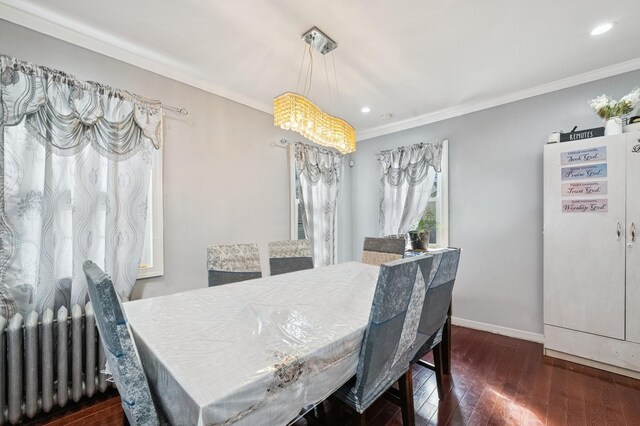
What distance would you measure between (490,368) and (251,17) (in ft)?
10.6

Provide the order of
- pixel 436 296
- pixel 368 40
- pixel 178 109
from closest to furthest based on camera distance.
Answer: pixel 436 296 < pixel 368 40 < pixel 178 109

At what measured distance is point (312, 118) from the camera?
68.2 inches

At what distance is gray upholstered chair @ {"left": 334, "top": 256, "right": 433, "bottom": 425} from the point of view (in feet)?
3.46

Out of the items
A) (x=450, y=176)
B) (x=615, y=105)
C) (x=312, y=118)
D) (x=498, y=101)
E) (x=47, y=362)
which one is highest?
(x=498, y=101)

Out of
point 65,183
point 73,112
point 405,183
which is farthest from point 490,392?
point 73,112

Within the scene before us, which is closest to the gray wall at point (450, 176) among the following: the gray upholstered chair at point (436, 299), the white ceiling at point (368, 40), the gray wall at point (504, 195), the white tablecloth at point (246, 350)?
the gray wall at point (504, 195)

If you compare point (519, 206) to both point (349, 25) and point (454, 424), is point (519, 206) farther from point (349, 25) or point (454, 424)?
point (349, 25)

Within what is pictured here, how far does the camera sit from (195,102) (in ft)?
8.08

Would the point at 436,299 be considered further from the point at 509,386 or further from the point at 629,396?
the point at 629,396

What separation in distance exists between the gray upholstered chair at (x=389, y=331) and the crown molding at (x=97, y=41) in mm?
2466

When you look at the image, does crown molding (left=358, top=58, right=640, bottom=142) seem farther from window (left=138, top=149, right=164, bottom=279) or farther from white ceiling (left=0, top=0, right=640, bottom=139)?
window (left=138, top=149, right=164, bottom=279)

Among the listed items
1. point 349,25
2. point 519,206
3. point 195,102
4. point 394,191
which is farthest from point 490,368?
point 195,102

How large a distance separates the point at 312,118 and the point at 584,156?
235 centimetres

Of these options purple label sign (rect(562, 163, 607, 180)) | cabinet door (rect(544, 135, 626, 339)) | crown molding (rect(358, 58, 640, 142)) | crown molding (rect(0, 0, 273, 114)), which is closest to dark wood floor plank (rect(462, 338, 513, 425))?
cabinet door (rect(544, 135, 626, 339))
